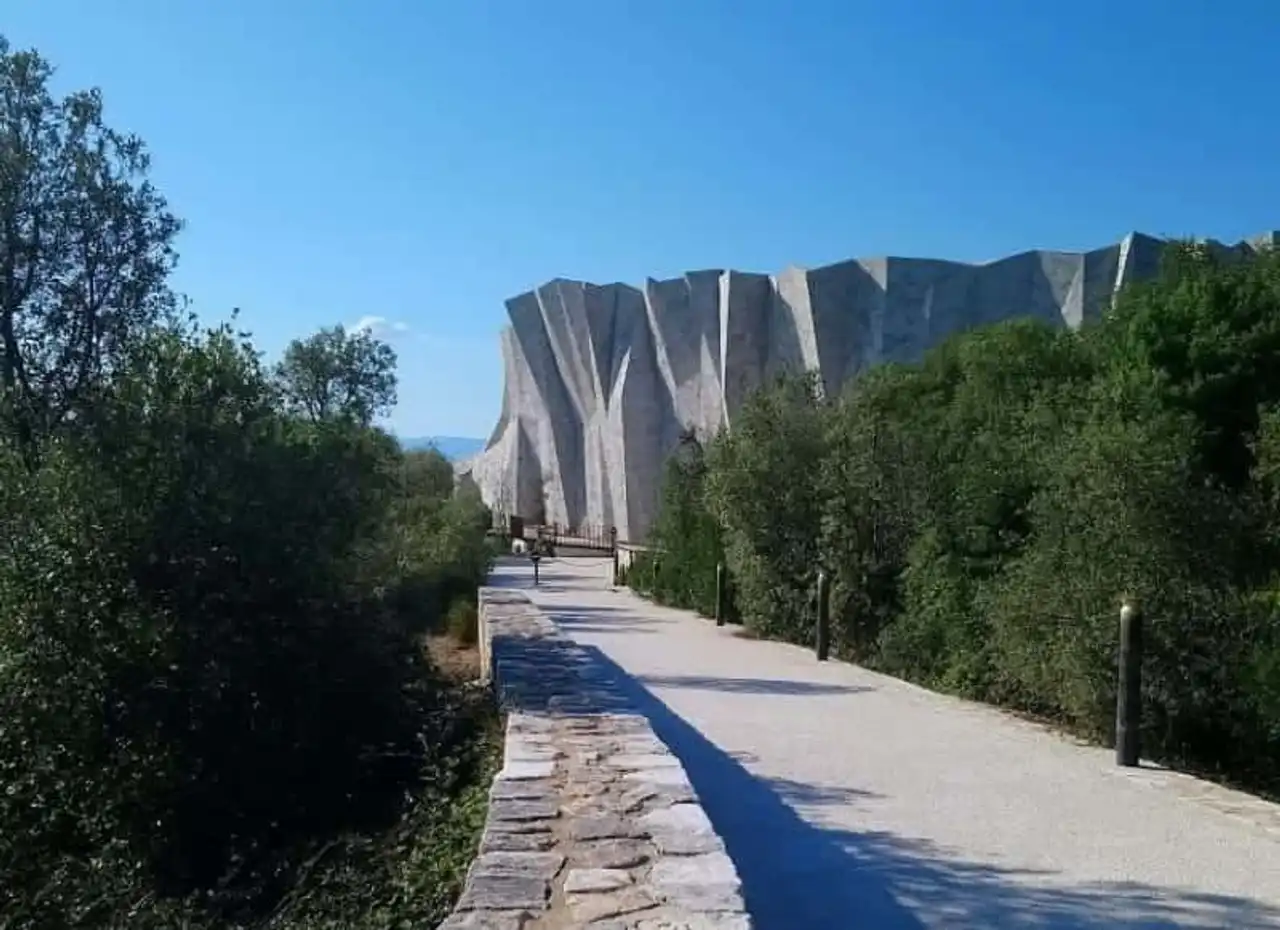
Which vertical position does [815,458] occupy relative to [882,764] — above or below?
above

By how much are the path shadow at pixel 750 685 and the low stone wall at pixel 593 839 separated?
478cm

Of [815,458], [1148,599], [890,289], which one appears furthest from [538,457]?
[1148,599]

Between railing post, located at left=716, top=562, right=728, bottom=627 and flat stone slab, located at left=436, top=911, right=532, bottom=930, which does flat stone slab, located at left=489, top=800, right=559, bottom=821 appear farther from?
railing post, located at left=716, top=562, right=728, bottom=627

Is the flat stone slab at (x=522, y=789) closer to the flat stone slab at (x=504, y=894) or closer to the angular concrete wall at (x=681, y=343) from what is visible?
the flat stone slab at (x=504, y=894)

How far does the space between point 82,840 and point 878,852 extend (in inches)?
186

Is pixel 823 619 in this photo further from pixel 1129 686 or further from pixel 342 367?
pixel 342 367

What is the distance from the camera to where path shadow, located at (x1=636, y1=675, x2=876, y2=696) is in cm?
1262

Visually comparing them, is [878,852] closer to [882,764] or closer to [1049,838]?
[1049,838]

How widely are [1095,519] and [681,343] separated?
47419 mm

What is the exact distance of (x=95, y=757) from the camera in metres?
7.78

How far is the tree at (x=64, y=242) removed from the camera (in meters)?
12.3

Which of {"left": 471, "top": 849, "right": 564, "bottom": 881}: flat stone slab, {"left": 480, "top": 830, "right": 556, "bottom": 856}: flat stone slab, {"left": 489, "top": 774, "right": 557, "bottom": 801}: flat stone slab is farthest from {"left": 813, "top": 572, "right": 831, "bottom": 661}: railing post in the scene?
{"left": 471, "top": 849, "right": 564, "bottom": 881}: flat stone slab

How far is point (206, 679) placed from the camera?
314 inches

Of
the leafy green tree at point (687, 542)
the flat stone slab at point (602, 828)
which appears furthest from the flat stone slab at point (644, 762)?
the leafy green tree at point (687, 542)
